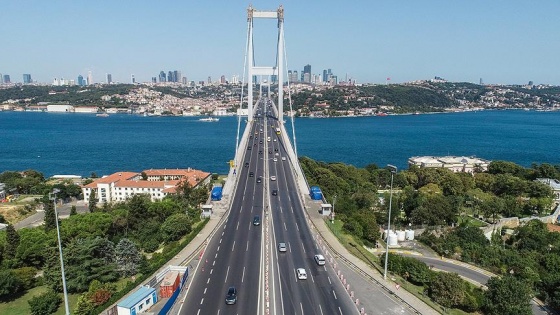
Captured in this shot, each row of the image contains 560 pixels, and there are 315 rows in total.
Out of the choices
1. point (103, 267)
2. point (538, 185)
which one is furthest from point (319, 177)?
point (103, 267)

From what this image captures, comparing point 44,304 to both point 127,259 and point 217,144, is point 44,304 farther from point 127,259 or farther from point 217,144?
point 217,144

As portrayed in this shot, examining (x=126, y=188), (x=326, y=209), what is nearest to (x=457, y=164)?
(x=326, y=209)

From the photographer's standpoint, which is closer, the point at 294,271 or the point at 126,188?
the point at 294,271

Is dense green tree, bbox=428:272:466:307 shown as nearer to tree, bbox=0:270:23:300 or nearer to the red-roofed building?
tree, bbox=0:270:23:300

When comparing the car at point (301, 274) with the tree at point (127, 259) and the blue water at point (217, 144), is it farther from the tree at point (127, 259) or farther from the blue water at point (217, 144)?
the blue water at point (217, 144)

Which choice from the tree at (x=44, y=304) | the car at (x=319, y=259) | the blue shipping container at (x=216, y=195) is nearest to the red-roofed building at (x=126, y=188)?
the blue shipping container at (x=216, y=195)

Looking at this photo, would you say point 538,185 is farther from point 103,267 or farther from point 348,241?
point 103,267

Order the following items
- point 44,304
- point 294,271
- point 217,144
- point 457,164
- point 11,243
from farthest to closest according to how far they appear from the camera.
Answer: point 217,144
point 457,164
point 11,243
point 44,304
point 294,271
